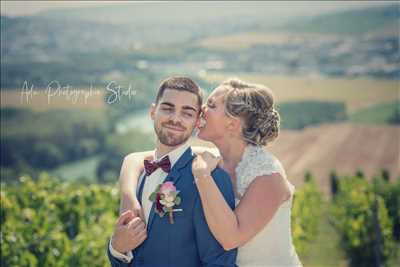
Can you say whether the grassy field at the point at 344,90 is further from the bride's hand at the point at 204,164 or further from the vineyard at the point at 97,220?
the bride's hand at the point at 204,164

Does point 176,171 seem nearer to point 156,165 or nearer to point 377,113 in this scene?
point 156,165

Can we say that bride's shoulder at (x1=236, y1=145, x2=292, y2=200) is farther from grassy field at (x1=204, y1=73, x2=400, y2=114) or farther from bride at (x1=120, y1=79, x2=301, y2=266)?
grassy field at (x1=204, y1=73, x2=400, y2=114)

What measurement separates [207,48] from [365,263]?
2.57 meters

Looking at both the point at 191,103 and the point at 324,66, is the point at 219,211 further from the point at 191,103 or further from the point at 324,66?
the point at 324,66

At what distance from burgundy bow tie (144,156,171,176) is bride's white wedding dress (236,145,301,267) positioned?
294mm

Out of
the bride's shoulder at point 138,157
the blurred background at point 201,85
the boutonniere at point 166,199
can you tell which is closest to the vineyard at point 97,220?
the blurred background at point 201,85

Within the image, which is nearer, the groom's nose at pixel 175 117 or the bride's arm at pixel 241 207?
the bride's arm at pixel 241 207

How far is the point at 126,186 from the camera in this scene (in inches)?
97.7

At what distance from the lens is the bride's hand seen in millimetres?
2256

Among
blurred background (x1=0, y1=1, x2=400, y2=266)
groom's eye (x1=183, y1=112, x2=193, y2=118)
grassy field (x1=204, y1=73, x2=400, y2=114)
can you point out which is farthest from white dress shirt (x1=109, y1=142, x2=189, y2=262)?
grassy field (x1=204, y1=73, x2=400, y2=114)

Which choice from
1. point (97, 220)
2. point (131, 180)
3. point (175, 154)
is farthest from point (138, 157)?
point (97, 220)

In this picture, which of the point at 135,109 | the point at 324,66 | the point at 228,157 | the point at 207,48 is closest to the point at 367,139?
the point at 324,66

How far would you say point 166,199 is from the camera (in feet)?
7.41

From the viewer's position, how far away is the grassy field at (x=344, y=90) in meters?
7.09
